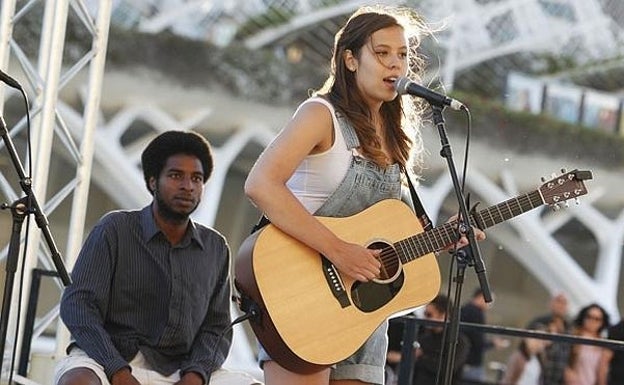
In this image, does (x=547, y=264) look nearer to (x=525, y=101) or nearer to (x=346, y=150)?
(x=525, y=101)

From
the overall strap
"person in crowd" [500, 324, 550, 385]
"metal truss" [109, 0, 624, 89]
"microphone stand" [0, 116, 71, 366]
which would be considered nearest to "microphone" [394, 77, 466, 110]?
the overall strap

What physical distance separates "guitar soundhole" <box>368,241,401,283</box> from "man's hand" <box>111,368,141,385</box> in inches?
42.0

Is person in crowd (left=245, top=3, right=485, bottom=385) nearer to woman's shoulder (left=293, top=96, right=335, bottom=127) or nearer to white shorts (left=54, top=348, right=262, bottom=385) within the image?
woman's shoulder (left=293, top=96, right=335, bottom=127)

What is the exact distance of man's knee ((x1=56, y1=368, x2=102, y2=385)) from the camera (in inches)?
184

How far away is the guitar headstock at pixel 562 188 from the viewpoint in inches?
170

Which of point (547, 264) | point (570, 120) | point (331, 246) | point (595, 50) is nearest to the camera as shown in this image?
point (331, 246)

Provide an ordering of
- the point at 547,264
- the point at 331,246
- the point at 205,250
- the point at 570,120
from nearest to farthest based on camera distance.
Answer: the point at 331,246 < the point at 205,250 < the point at 547,264 < the point at 570,120

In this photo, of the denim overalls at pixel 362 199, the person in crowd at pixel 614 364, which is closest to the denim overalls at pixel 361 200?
the denim overalls at pixel 362 199

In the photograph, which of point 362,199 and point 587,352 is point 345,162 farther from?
point 587,352

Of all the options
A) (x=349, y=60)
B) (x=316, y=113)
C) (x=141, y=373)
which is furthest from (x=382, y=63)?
(x=141, y=373)

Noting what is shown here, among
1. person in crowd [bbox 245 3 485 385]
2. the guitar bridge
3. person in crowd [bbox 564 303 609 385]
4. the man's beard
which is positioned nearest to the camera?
person in crowd [bbox 245 3 485 385]

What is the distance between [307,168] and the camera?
418cm

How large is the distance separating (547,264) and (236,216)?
4.78m

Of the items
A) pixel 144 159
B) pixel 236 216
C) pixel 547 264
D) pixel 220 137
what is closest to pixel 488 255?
pixel 547 264
